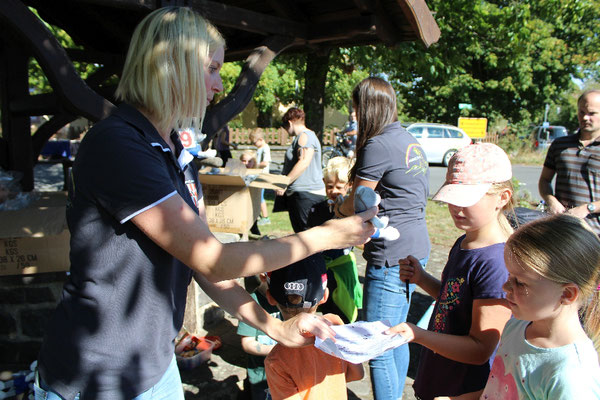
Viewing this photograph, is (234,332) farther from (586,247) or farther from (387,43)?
(586,247)

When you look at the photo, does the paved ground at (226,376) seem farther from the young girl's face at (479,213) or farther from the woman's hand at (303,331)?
the young girl's face at (479,213)

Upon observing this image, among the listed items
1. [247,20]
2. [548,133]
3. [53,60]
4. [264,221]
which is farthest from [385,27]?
[548,133]

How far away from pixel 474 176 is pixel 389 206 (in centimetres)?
Answer: 78

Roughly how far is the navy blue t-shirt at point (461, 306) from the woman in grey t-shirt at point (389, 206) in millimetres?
596

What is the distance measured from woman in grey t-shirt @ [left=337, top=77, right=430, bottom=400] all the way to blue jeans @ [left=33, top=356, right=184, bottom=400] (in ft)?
4.32

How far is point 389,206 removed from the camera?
253 centimetres

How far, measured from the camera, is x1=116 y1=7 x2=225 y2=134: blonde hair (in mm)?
1265

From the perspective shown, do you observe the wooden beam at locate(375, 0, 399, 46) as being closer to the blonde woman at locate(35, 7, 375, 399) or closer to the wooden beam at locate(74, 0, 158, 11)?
the wooden beam at locate(74, 0, 158, 11)

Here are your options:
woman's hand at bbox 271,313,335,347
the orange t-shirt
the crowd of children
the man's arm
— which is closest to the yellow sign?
the man's arm

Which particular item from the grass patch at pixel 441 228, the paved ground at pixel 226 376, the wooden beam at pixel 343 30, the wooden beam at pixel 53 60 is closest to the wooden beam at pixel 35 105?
the wooden beam at pixel 53 60

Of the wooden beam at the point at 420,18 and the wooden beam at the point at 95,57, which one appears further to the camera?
the wooden beam at the point at 95,57

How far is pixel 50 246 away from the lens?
2.96 meters

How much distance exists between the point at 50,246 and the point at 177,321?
2044 millimetres

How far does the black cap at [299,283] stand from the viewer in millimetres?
1901
